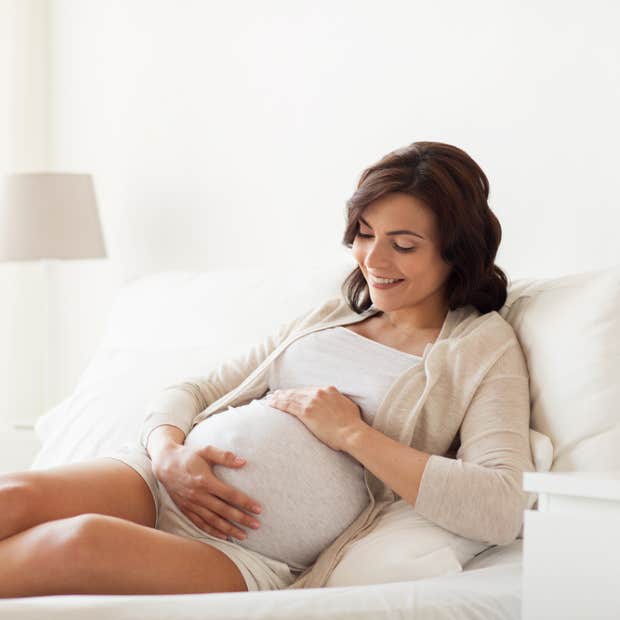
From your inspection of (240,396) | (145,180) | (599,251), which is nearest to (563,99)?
(599,251)

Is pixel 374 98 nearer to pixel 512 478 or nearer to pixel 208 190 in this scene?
pixel 208 190

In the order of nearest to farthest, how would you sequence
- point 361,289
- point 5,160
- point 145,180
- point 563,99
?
point 361,289, point 563,99, point 145,180, point 5,160

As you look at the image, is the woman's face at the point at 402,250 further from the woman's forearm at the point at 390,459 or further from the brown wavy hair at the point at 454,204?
the woman's forearm at the point at 390,459

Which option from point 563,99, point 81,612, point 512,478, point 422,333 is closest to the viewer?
point 81,612

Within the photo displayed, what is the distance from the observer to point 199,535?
144cm

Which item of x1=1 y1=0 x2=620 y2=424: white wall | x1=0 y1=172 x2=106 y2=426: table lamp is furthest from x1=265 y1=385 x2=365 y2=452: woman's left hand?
x1=0 y1=172 x2=106 y2=426: table lamp

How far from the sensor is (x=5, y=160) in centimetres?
315

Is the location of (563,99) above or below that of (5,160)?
above

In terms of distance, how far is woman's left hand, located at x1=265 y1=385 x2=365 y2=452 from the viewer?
57.0 inches

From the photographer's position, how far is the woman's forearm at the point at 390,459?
1.36 m

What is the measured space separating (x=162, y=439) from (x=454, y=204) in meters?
0.58

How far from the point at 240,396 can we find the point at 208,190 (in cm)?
115

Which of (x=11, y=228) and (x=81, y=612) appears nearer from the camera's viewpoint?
(x=81, y=612)

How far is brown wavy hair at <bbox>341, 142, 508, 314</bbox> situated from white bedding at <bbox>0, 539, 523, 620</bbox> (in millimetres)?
539
